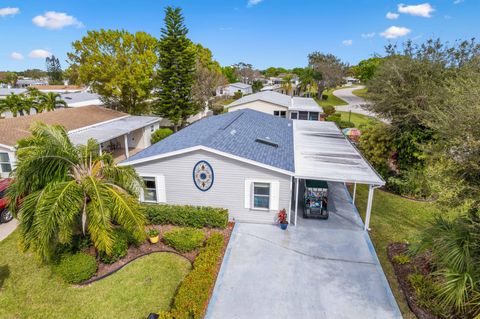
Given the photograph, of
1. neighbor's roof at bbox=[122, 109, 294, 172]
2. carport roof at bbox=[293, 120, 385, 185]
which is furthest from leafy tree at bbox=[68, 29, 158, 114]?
carport roof at bbox=[293, 120, 385, 185]

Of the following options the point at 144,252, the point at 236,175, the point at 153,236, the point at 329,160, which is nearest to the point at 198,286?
the point at 144,252

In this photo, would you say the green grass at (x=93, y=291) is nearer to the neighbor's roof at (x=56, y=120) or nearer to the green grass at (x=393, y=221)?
the green grass at (x=393, y=221)

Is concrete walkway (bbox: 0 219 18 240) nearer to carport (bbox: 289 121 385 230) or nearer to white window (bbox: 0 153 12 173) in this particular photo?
white window (bbox: 0 153 12 173)

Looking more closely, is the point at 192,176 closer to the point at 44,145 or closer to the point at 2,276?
the point at 44,145

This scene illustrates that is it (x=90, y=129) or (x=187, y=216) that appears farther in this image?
(x=90, y=129)

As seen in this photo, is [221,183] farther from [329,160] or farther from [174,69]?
[174,69]

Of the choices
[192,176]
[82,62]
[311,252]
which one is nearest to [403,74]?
[311,252]

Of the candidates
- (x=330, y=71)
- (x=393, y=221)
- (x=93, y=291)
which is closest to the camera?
(x=93, y=291)
